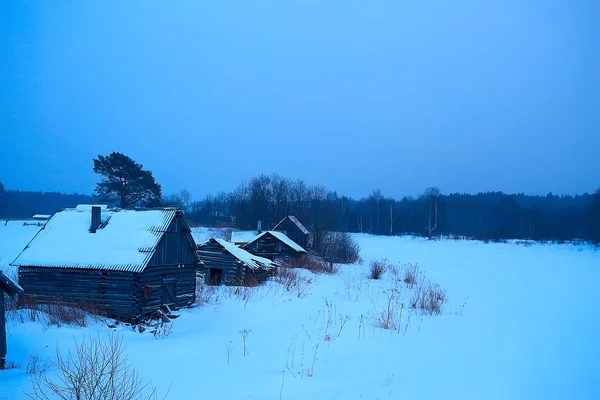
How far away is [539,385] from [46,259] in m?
17.0

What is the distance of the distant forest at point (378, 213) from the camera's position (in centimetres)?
5984

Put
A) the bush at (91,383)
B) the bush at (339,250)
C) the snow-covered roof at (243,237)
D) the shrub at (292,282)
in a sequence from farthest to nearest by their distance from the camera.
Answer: the bush at (339,250), the snow-covered roof at (243,237), the shrub at (292,282), the bush at (91,383)

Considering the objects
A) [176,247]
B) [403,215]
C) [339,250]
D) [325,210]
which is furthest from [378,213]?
[176,247]

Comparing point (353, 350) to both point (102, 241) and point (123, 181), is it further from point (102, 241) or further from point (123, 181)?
point (123, 181)

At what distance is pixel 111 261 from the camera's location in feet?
51.3

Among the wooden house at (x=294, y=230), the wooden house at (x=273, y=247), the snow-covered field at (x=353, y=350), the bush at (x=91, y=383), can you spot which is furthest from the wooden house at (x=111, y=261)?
the wooden house at (x=294, y=230)

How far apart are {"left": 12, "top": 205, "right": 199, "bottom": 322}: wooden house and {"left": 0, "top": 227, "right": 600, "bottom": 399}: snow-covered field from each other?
1576 mm

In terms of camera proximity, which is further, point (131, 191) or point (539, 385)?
point (131, 191)

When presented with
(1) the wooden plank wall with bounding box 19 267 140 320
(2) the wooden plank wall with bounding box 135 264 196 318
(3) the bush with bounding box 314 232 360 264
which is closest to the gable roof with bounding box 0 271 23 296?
(1) the wooden plank wall with bounding box 19 267 140 320

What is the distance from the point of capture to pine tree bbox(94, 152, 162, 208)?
46031 mm

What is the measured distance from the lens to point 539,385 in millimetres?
8680

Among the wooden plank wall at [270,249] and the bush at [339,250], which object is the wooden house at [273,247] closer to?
the wooden plank wall at [270,249]

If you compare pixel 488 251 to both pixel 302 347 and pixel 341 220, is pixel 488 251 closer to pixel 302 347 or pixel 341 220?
pixel 341 220

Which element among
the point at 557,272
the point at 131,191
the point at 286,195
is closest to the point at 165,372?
the point at 557,272
